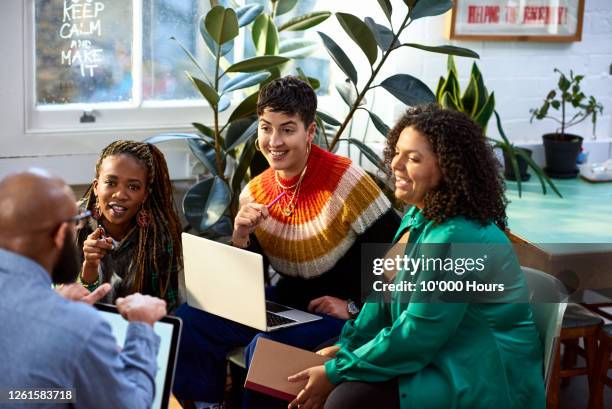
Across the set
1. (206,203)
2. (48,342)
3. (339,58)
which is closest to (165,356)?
(48,342)

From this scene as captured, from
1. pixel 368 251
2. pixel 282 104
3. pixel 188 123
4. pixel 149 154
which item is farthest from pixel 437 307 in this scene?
pixel 188 123

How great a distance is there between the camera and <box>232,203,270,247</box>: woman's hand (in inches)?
101

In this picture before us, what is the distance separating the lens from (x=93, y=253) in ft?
8.03

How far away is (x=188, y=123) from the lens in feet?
11.7

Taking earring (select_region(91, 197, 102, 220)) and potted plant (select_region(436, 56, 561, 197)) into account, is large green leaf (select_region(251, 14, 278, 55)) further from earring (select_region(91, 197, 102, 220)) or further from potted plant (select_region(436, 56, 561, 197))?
earring (select_region(91, 197, 102, 220))

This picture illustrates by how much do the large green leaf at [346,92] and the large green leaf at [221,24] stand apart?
497mm

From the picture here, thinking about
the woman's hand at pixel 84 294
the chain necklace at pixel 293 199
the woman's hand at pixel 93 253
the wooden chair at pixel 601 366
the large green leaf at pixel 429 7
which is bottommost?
the wooden chair at pixel 601 366

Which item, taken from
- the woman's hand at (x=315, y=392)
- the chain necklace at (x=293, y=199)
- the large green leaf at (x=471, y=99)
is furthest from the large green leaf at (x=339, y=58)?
the woman's hand at (x=315, y=392)

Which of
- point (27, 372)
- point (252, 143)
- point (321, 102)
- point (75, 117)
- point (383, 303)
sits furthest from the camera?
point (321, 102)

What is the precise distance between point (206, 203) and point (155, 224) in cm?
46

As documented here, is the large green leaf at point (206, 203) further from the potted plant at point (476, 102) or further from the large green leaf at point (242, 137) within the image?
the potted plant at point (476, 102)

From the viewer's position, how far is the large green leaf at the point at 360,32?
2.96 metres

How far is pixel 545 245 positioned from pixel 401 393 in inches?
35.7

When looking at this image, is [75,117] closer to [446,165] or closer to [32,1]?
[32,1]
